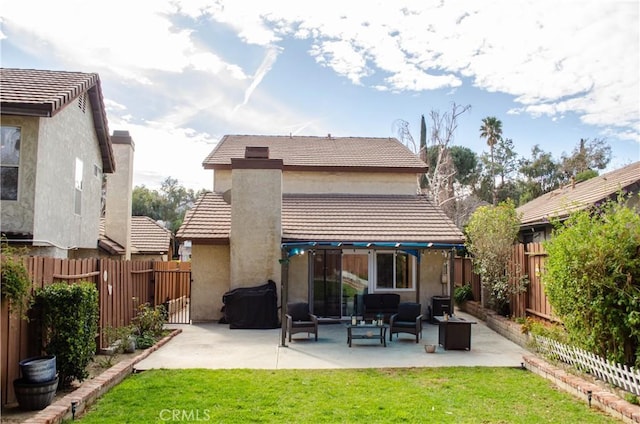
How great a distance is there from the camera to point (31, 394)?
228 inches

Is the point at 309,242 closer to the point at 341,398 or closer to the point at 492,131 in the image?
the point at 341,398

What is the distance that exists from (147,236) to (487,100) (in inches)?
920

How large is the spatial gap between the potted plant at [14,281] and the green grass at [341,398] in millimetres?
1705

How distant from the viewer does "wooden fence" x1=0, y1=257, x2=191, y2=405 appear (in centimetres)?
588

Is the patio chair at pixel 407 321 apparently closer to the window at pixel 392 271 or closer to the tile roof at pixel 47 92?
the window at pixel 392 271

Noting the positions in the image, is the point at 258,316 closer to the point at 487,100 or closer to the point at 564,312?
the point at 564,312

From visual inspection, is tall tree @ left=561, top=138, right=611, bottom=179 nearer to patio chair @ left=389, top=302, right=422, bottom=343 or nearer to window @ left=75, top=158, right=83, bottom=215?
patio chair @ left=389, top=302, right=422, bottom=343

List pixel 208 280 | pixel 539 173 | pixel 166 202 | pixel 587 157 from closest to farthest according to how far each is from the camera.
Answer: pixel 208 280
pixel 587 157
pixel 539 173
pixel 166 202

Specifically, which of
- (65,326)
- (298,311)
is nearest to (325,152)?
(298,311)

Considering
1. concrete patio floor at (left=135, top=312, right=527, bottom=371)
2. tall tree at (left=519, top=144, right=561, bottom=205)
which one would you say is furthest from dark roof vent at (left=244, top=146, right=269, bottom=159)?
tall tree at (left=519, top=144, right=561, bottom=205)

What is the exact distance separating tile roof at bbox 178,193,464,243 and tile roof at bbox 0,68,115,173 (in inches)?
172

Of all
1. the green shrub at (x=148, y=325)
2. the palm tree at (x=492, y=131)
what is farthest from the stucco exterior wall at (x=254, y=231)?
the palm tree at (x=492, y=131)

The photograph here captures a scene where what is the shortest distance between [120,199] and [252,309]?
7.07 meters

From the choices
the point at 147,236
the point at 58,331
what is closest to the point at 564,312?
the point at 58,331
